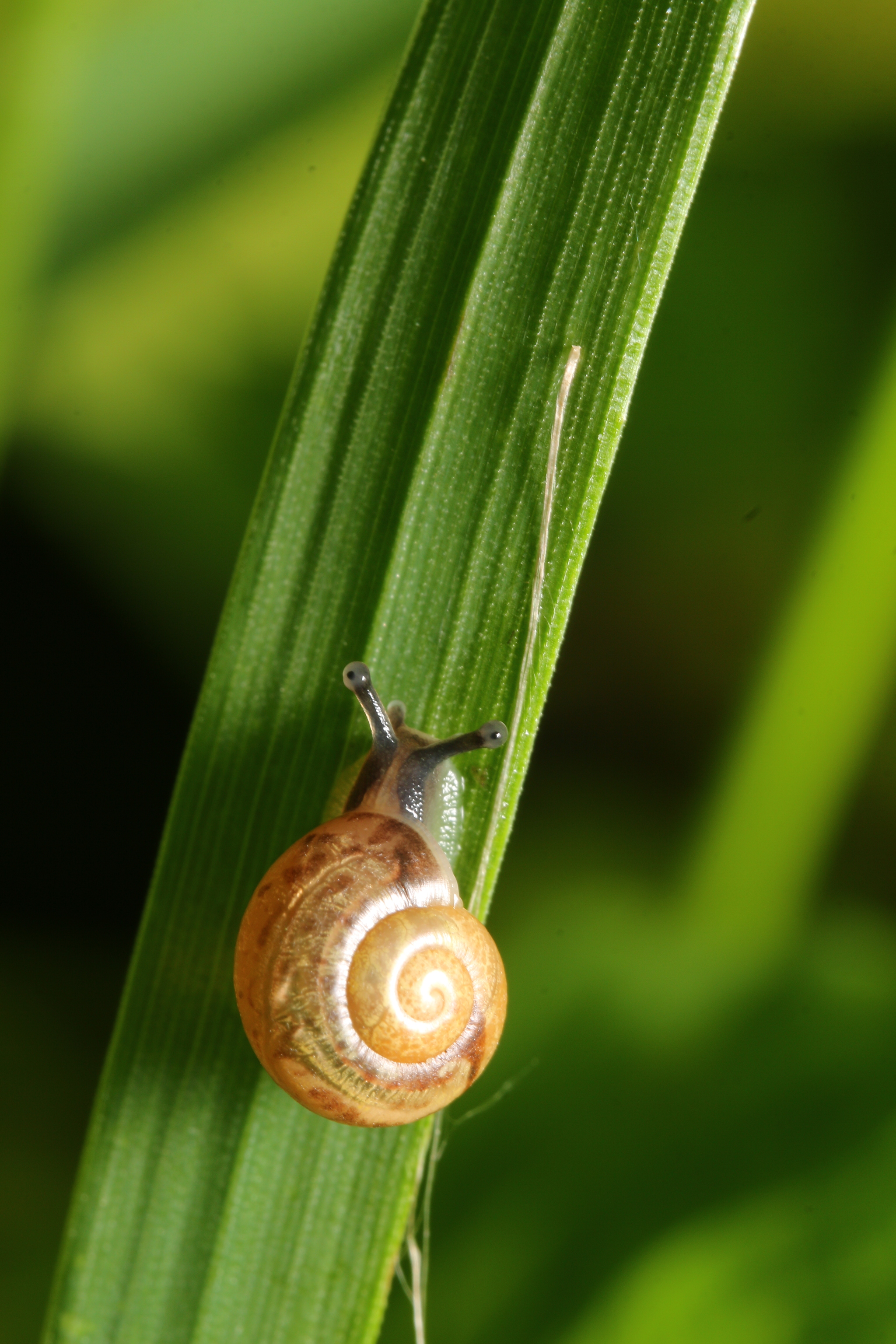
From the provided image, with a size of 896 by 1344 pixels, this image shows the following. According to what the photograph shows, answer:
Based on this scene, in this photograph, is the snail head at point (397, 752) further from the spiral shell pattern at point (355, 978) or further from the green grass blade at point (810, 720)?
the green grass blade at point (810, 720)

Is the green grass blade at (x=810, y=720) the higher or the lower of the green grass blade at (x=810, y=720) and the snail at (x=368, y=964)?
the higher

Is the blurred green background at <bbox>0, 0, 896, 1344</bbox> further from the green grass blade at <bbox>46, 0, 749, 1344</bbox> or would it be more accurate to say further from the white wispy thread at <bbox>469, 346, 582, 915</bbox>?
the white wispy thread at <bbox>469, 346, 582, 915</bbox>

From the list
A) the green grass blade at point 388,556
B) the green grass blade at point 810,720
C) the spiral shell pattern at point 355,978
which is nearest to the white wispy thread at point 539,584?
the green grass blade at point 388,556

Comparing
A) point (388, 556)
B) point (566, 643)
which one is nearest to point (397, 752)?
point (388, 556)

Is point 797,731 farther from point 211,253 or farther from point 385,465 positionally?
point 211,253

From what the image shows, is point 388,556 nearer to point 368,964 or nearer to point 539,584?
point 539,584
